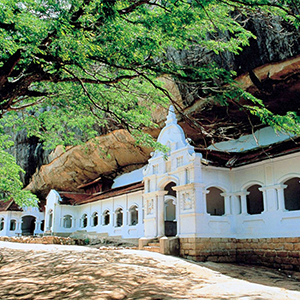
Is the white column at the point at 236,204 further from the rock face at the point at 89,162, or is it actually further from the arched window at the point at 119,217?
the arched window at the point at 119,217

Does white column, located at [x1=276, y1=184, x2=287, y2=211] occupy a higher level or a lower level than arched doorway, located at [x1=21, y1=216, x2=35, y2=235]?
higher

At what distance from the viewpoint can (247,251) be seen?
1455 centimetres

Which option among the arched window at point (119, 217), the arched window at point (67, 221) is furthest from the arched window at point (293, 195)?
the arched window at point (67, 221)

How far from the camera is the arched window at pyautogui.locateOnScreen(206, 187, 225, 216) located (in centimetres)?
1878

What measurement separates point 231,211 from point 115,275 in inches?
332

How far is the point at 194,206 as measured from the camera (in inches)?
576

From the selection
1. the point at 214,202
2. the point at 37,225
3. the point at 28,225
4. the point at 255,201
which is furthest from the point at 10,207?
the point at 255,201

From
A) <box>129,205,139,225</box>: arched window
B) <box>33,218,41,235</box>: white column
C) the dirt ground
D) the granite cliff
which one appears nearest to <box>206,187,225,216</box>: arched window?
the granite cliff

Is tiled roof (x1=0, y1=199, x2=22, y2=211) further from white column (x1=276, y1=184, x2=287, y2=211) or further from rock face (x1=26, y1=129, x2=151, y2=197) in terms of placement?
white column (x1=276, y1=184, x2=287, y2=211)

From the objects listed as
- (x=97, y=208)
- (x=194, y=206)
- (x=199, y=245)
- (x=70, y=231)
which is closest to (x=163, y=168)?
(x=194, y=206)

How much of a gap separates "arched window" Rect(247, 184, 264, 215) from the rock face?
8221 millimetres

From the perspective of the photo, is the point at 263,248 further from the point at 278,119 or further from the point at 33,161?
the point at 33,161

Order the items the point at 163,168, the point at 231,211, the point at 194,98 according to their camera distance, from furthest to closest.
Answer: the point at 194,98
the point at 163,168
the point at 231,211

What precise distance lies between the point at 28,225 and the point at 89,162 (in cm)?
1517
